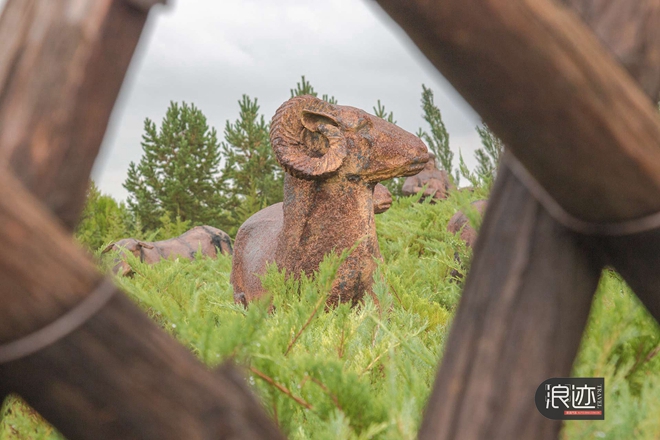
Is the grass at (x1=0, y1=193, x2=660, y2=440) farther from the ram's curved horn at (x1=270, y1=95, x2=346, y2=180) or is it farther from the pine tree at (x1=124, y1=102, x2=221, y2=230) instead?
the pine tree at (x1=124, y1=102, x2=221, y2=230)

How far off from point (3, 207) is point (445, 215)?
545cm

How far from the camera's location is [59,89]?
2.55 ft

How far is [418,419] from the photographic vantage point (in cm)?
113

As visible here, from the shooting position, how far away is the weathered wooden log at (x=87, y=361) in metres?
0.72

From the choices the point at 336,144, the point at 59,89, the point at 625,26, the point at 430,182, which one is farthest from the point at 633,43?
the point at 430,182

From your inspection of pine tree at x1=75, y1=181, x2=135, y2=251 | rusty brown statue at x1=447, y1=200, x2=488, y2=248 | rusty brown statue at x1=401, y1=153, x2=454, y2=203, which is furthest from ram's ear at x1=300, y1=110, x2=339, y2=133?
pine tree at x1=75, y1=181, x2=135, y2=251

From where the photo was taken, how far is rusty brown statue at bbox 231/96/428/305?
11.9 ft

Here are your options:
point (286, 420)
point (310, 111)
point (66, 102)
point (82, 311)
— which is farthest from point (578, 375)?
point (310, 111)

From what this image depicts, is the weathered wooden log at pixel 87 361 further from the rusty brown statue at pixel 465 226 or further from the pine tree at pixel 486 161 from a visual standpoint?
the rusty brown statue at pixel 465 226

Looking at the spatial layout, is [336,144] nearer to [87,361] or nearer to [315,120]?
[315,120]

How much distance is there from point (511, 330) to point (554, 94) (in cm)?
37

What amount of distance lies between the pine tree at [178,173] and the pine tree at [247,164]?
42 cm

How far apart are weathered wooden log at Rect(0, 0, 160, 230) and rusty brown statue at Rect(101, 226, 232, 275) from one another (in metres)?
6.43

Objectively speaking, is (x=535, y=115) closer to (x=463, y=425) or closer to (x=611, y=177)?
(x=611, y=177)
